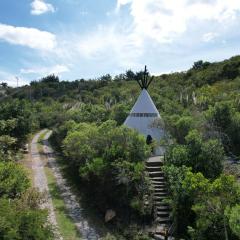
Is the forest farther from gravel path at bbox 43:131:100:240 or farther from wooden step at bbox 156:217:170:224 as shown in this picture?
gravel path at bbox 43:131:100:240

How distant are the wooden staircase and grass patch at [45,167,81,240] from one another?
12.0ft

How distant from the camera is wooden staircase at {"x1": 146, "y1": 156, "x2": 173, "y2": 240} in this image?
19.0 m

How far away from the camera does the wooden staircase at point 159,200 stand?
19031 mm

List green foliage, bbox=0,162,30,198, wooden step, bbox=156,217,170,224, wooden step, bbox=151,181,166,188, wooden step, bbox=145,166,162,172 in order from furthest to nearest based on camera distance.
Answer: wooden step, bbox=145,166,162,172 → wooden step, bbox=151,181,166,188 → wooden step, bbox=156,217,170,224 → green foliage, bbox=0,162,30,198

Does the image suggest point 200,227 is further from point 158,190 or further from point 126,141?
point 126,141

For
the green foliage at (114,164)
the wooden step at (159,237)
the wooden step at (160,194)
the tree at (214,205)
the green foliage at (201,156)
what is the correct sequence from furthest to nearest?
the wooden step at (160,194)
the green foliage at (201,156)
the green foliage at (114,164)
the wooden step at (159,237)
the tree at (214,205)

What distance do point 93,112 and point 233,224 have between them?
3019 centimetres

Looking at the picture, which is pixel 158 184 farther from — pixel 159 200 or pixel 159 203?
pixel 159 203

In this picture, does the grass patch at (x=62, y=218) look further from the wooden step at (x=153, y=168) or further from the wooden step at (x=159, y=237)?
the wooden step at (x=153, y=168)

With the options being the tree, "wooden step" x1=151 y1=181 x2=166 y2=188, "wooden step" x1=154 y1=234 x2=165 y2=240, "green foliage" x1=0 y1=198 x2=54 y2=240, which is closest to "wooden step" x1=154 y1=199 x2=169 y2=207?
"wooden step" x1=151 y1=181 x2=166 y2=188

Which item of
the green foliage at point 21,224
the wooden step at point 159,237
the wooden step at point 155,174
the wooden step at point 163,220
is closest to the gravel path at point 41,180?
the wooden step at point 159,237

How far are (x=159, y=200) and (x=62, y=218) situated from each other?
4.90 meters

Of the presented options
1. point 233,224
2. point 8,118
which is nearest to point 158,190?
point 233,224

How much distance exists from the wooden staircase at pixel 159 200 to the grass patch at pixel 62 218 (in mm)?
3659
